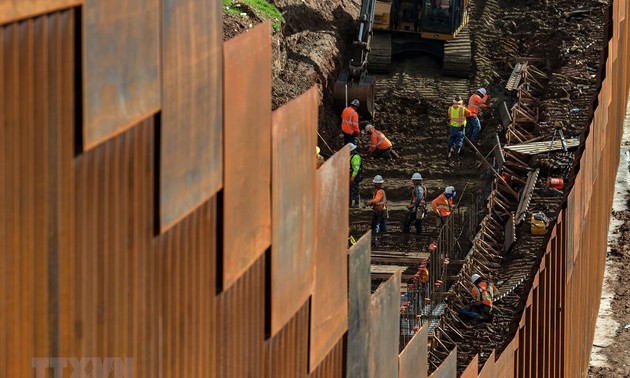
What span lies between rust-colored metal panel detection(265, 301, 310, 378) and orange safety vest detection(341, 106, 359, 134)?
22617 millimetres

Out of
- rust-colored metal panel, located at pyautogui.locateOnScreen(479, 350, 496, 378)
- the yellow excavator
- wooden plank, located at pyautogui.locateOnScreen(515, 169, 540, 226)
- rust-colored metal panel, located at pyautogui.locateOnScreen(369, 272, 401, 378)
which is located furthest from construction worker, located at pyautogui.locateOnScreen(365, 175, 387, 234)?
rust-colored metal panel, located at pyautogui.locateOnScreen(369, 272, 401, 378)

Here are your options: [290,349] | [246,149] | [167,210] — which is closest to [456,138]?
[290,349]

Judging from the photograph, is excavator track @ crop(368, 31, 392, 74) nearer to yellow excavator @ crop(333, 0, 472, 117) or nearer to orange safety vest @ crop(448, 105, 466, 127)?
yellow excavator @ crop(333, 0, 472, 117)

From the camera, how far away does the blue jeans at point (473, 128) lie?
31312mm

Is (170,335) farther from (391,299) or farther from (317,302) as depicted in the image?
→ (391,299)

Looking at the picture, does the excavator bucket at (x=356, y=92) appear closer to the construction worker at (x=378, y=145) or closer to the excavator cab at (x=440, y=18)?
the construction worker at (x=378, y=145)

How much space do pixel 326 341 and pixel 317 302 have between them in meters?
0.28

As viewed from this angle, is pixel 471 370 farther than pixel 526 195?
No

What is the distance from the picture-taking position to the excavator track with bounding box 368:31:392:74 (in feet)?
113

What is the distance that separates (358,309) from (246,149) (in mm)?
1743

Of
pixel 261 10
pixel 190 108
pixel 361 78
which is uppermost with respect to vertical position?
pixel 190 108

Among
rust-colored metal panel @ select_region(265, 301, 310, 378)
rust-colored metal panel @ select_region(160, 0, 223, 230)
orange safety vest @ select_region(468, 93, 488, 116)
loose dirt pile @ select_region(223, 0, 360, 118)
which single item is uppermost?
rust-colored metal panel @ select_region(160, 0, 223, 230)

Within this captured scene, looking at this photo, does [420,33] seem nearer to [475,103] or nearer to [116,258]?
[475,103]

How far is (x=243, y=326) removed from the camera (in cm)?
562
